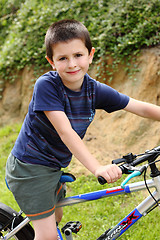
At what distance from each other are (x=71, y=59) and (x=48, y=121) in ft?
1.47

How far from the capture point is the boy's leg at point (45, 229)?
203 centimetres

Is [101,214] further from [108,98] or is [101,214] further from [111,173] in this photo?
[111,173]

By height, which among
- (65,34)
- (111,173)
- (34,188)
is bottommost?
(34,188)

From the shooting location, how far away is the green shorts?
204 cm

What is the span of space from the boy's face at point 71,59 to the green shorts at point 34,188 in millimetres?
655

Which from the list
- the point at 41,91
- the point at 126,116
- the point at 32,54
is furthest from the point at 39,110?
the point at 32,54

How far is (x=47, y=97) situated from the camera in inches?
75.4

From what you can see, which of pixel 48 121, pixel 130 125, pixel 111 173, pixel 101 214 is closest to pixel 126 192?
pixel 111 173

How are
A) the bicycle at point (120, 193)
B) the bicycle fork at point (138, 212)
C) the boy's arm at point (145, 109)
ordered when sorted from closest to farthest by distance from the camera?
the bicycle at point (120, 193) → the bicycle fork at point (138, 212) → the boy's arm at point (145, 109)

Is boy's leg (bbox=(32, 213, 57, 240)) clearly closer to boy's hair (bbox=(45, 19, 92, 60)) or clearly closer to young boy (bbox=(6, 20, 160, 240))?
young boy (bbox=(6, 20, 160, 240))

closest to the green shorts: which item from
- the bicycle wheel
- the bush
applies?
the bicycle wheel

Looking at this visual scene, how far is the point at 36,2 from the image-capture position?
18.4ft

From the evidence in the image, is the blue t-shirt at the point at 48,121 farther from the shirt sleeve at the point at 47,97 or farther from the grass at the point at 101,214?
the grass at the point at 101,214

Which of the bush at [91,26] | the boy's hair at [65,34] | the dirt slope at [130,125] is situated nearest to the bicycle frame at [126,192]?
the boy's hair at [65,34]
